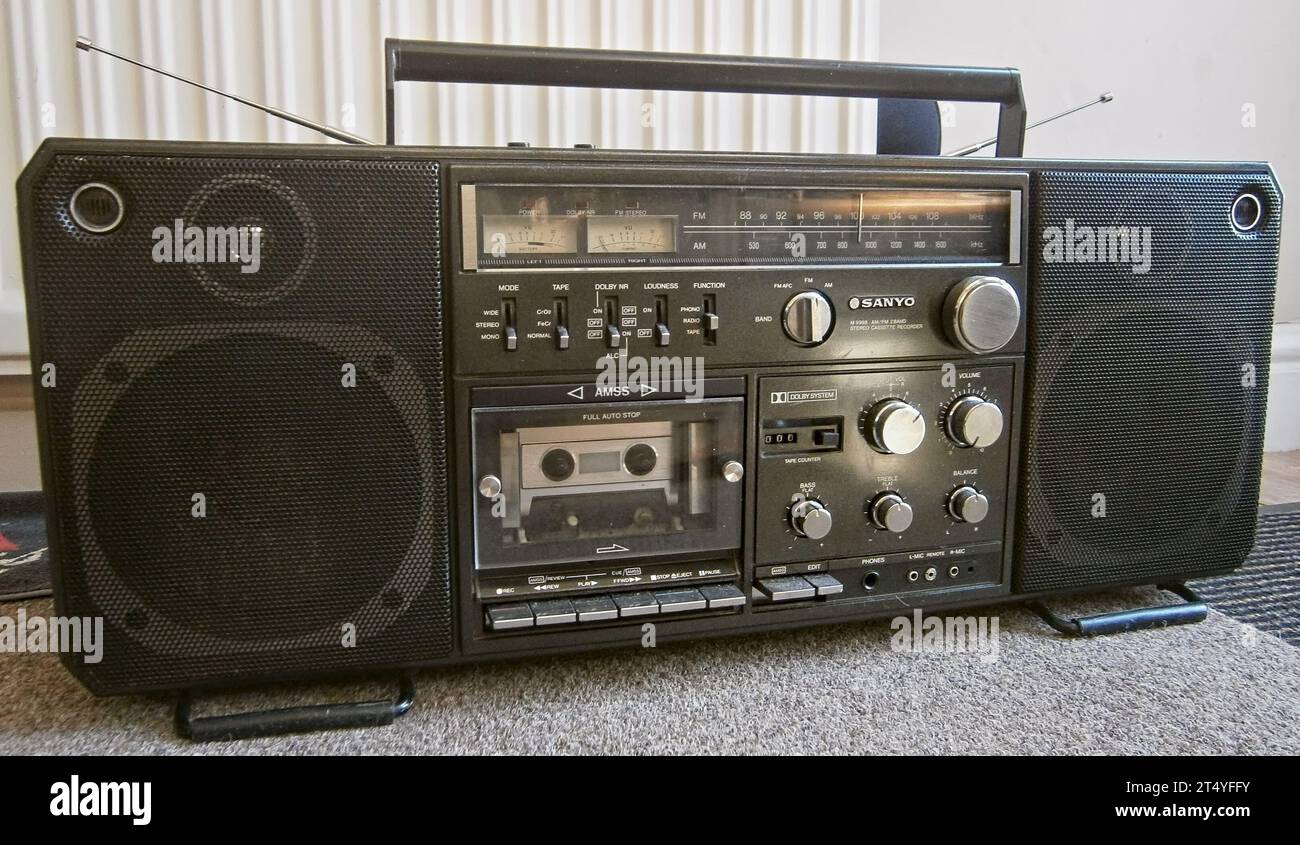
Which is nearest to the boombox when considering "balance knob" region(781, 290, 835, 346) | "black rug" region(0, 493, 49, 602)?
"balance knob" region(781, 290, 835, 346)

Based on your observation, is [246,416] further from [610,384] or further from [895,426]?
[895,426]

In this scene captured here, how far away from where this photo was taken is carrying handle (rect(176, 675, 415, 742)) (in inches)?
25.3

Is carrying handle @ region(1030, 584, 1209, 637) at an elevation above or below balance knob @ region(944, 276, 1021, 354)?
below

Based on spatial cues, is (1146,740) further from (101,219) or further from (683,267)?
(101,219)

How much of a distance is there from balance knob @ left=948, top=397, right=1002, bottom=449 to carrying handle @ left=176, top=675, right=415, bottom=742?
0.47 metres

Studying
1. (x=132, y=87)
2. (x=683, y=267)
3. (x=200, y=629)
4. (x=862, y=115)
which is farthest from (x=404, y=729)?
(x=862, y=115)

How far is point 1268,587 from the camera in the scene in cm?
94

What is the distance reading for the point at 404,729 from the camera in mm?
665

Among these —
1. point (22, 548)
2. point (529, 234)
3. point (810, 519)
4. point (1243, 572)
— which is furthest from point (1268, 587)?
point (22, 548)

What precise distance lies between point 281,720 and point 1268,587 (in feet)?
2.94

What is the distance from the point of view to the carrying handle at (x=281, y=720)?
0.64 m
